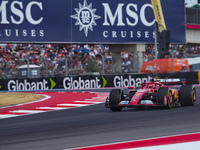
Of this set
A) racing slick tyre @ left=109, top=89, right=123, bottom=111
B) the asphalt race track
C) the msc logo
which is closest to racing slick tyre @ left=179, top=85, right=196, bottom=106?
racing slick tyre @ left=109, top=89, right=123, bottom=111

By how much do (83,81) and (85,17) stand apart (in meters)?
6.28

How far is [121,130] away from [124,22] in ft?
82.7

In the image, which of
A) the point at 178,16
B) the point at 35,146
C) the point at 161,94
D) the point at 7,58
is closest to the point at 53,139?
the point at 35,146

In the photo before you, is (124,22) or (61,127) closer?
(61,127)

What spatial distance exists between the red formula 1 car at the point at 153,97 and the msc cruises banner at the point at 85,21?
18.4 meters

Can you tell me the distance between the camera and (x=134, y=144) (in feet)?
18.4

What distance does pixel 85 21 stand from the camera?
99.8 ft

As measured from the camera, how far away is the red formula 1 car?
412 inches

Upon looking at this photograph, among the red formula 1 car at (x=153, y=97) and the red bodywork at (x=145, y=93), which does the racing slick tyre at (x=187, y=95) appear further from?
the red bodywork at (x=145, y=93)

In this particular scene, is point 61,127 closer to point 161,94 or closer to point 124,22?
point 161,94

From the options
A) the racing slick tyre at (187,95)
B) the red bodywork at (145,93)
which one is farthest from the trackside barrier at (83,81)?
the red bodywork at (145,93)

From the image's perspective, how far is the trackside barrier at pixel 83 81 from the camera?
81.7ft

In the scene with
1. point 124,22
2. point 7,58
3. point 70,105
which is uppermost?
point 124,22

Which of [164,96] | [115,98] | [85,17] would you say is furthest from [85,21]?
[164,96]
